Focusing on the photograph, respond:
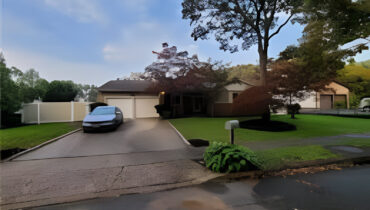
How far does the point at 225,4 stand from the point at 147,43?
27.5 ft

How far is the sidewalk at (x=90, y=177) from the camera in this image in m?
3.17

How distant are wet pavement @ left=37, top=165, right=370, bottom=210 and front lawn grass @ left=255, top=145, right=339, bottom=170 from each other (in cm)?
65

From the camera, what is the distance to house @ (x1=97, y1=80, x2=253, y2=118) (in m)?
17.3

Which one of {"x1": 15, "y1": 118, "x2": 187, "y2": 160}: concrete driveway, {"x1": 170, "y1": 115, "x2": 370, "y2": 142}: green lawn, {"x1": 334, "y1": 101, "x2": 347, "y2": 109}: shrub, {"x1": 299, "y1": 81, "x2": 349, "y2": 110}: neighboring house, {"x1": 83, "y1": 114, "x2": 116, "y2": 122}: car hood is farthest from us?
{"x1": 299, "y1": 81, "x2": 349, "y2": 110}: neighboring house

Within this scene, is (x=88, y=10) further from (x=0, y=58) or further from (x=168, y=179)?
A: (x=168, y=179)

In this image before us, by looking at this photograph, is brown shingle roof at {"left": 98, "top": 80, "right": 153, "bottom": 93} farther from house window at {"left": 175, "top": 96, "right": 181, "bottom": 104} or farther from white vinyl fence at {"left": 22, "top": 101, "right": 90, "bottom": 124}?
house window at {"left": 175, "top": 96, "right": 181, "bottom": 104}

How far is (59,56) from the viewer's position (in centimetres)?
1433

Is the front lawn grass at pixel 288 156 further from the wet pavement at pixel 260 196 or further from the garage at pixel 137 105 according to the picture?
the garage at pixel 137 105

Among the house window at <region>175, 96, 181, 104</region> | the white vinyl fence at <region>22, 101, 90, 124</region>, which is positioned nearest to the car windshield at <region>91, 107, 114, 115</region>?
the white vinyl fence at <region>22, 101, 90, 124</region>

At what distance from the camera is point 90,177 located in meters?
3.96

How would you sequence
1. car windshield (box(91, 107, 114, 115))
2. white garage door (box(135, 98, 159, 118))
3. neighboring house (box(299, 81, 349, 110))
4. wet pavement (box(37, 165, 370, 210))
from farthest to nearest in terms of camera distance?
neighboring house (box(299, 81, 349, 110))
white garage door (box(135, 98, 159, 118))
car windshield (box(91, 107, 114, 115))
wet pavement (box(37, 165, 370, 210))

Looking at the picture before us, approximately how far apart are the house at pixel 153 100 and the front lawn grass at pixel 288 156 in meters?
12.5

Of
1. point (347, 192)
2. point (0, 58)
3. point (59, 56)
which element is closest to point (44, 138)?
point (0, 58)

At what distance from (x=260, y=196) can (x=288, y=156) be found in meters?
2.69
